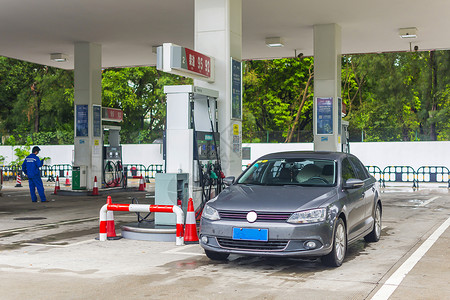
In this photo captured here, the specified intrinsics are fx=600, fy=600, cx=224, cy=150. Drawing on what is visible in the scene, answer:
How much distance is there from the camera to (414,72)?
4284 cm

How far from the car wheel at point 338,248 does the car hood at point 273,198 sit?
1.41 feet

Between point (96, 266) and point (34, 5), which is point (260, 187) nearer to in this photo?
point (96, 266)

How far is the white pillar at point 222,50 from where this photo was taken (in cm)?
1184

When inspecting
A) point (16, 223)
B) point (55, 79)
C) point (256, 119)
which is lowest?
point (16, 223)

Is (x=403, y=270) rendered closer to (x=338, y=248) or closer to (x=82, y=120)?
(x=338, y=248)

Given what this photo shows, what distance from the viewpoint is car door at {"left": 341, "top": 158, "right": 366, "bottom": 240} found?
8.20 meters

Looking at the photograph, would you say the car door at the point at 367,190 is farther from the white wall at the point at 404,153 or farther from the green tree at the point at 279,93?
the green tree at the point at 279,93

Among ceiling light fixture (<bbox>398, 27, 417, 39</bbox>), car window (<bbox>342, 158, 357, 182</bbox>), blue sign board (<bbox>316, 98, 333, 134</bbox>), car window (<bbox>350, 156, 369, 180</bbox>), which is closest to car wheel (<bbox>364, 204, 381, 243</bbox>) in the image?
car window (<bbox>350, 156, 369, 180</bbox>)

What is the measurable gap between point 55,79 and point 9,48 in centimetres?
2193

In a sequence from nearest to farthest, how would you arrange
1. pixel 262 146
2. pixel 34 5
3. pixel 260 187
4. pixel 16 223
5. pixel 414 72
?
pixel 260 187
pixel 16 223
pixel 34 5
pixel 262 146
pixel 414 72

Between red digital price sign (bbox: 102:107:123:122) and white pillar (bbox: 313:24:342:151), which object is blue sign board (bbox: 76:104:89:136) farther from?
white pillar (bbox: 313:24:342:151)

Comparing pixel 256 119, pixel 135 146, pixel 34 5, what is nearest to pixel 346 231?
pixel 34 5

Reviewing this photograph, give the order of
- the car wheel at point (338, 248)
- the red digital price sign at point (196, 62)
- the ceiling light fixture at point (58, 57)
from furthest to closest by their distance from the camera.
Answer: the ceiling light fixture at point (58, 57), the red digital price sign at point (196, 62), the car wheel at point (338, 248)

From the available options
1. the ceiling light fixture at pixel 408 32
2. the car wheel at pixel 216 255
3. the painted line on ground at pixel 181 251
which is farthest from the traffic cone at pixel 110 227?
the ceiling light fixture at pixel 408 32
